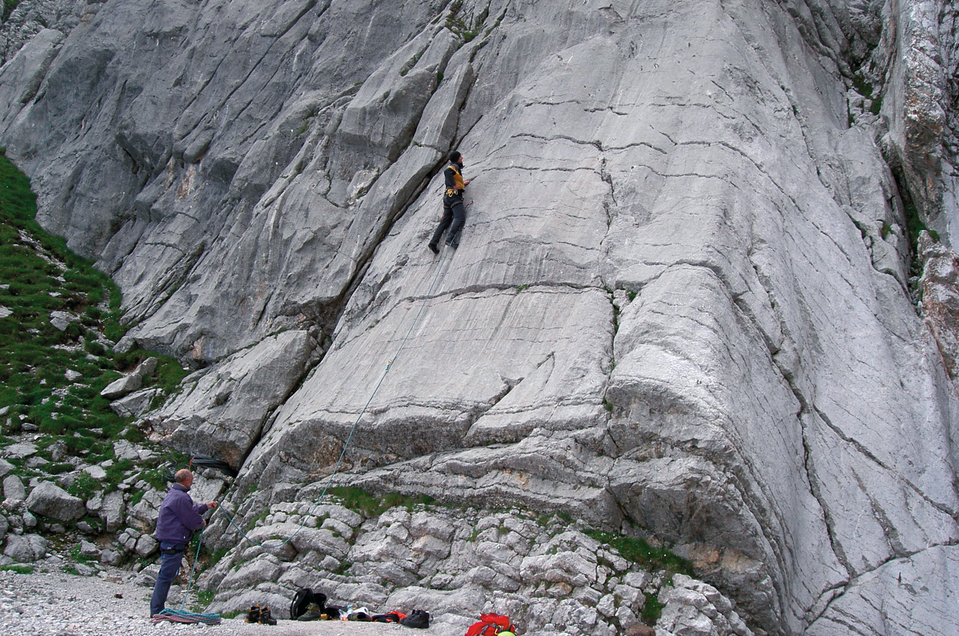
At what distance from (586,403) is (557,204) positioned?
5.24m

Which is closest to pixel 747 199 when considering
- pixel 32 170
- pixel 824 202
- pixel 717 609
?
pixel 824 202

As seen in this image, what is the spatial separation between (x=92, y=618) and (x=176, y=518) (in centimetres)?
176

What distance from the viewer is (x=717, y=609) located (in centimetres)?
961

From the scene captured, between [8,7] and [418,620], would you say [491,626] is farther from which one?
[8,7]

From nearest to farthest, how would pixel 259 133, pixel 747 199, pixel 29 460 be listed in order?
1. pixel 747 199
2. pixel 29 460
3. pixel 259 133

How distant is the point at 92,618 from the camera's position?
31.0 ft

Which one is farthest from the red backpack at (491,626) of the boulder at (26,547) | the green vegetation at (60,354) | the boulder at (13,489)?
the boulder at (13,489)

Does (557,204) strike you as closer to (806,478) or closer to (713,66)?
(713,66)

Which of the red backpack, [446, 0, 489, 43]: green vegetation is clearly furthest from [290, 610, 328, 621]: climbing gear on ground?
[446, 0, 489, 43]: green vegetation

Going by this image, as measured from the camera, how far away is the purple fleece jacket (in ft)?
35.2

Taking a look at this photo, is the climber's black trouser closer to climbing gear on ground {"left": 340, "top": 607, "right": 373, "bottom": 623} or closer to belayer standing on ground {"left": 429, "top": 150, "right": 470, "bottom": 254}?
belayer standing on ground {"left": 429, "top": 150, "right": 470, "bottom": 254}

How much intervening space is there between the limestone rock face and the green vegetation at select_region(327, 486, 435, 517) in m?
0.21

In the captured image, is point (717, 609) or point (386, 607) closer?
point (717, 609)

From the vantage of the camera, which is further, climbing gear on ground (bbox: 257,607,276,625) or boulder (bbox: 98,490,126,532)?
boulder (bbox: 98,490,126,532)
